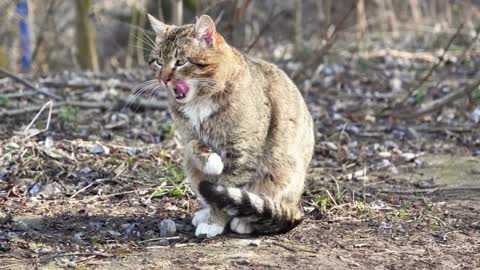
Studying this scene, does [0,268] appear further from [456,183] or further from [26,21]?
[26,21]

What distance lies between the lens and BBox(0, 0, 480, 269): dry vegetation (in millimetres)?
3754

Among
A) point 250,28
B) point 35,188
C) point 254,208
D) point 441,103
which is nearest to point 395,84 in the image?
point 441,103

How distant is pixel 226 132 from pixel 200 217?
56 cm

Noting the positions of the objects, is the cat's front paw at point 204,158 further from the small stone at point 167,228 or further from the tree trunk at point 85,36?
the tree trunk at point 85,36

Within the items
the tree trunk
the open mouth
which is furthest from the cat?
the tree trunk

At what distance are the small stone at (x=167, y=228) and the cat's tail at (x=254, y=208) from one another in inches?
17.5

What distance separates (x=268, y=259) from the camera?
3611 mm

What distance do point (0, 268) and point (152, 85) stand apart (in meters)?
1.32

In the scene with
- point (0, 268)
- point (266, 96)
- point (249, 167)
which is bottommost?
point (0, 268)

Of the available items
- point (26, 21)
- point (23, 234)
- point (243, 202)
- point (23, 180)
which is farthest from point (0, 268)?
point (26, 21)

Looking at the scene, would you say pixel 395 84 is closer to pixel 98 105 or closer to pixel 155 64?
pixel 98 105

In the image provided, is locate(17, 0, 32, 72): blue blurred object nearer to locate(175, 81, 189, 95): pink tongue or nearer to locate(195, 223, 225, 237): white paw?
locate(175, 81, 189, 95): pink tongue

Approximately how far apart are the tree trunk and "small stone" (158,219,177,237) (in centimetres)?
653

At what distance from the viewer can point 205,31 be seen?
3.92m
